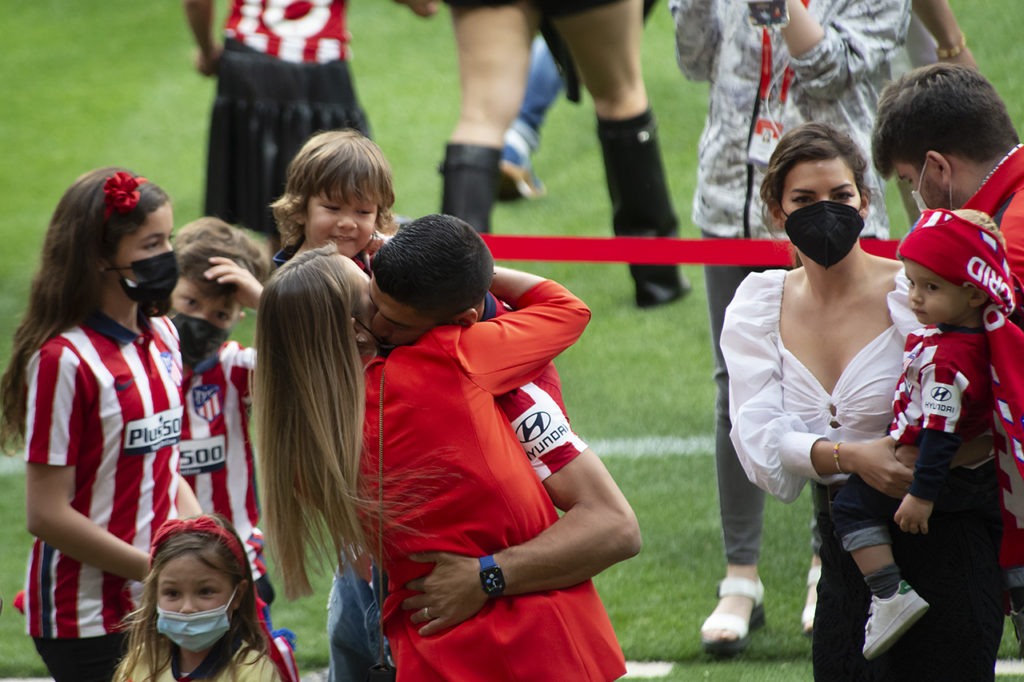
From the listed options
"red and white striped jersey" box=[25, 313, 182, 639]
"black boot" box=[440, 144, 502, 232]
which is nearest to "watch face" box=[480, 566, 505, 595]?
"red and white striped jersey" box=[25, 313, 182, 639]

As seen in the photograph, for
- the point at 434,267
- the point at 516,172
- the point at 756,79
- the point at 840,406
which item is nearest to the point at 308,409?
the point at 434,267

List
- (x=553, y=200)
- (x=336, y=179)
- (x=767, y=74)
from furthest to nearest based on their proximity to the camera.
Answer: (x=553, y=200) < (x=767, y=74) < (x=336, y=179)

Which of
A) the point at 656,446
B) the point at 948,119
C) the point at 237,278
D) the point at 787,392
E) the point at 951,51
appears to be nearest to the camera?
the point at 948,119

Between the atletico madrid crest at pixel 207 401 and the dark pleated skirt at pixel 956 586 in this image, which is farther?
the atletico madrid crest at pixel 207 401

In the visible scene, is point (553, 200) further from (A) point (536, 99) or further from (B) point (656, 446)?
(B) point (656, 446)

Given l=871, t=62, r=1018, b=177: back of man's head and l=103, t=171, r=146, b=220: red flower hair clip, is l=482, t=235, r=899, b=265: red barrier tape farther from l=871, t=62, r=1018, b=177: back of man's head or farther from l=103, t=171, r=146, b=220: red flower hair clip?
l=103, t=171, r=146, b=220: red flower hair clip

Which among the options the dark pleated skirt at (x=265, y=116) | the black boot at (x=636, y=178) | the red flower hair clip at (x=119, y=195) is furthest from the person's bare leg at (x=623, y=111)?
the red flower hair clip at (x=119, y=195)

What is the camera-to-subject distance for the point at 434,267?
7.32ft

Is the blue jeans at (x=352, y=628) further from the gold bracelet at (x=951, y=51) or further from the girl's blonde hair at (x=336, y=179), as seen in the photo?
the gold bracelet at (x=951, y=51)

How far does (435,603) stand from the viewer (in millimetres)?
2252

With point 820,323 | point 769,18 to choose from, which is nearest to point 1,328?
point 769,18

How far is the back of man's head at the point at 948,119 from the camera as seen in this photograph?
248cm

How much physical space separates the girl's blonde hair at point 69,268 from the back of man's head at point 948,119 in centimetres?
167

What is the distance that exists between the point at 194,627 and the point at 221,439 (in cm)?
86
